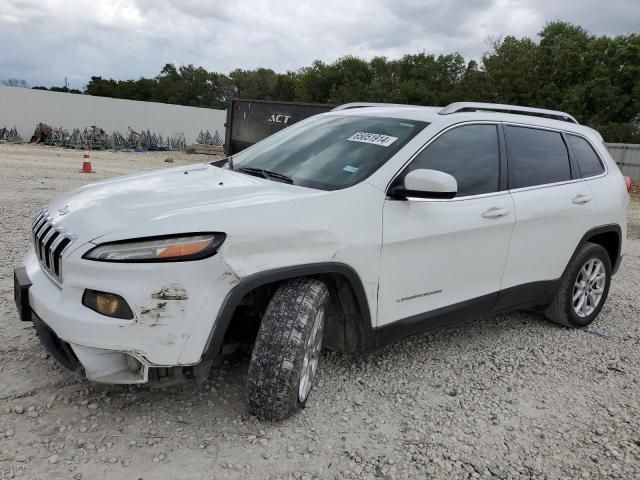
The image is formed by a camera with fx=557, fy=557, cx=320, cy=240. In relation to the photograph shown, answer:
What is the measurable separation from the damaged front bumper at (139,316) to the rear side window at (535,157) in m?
2.34

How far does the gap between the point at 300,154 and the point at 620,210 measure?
2.93m

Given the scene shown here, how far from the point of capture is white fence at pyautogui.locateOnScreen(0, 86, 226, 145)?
2700 cm

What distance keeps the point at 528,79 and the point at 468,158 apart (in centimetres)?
3907

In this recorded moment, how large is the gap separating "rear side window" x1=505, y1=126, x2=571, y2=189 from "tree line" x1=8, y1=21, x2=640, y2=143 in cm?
3297

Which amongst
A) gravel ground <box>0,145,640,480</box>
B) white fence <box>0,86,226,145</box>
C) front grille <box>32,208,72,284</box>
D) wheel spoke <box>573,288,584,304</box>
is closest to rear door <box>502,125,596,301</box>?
wheel spoke <box>573,288,584,304</box>

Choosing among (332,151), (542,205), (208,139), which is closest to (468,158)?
(542,205)

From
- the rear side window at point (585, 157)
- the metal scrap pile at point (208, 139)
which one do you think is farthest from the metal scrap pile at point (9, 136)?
the rear side window at point (585, 157)

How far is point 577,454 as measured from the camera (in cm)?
290

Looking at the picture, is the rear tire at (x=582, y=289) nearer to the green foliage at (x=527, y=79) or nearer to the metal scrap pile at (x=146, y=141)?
the metal scrap pile at (x=146, y=141)

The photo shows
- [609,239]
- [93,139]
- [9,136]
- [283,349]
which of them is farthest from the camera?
[93,139]

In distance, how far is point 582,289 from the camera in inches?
182

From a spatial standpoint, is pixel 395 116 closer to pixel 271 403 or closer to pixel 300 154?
pixel 300 154

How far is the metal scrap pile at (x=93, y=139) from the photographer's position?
2652cm

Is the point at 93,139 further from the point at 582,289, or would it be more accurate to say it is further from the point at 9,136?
the point at 582,289
